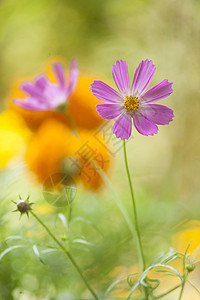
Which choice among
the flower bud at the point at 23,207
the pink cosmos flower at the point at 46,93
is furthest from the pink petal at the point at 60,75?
the flower bud at the point at 23,207

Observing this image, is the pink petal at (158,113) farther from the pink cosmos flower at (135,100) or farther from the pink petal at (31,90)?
the pink petal at (31,90)

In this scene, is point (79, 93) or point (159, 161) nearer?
point (79, 93)

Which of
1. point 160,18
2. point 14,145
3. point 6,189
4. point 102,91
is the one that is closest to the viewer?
point 102,91

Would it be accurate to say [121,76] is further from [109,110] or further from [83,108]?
[83,108]

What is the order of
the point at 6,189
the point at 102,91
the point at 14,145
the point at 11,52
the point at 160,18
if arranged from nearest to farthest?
the point at 102,91
the point at 6,189
the point at 14,145
the point at 160,18
the point at 11,52

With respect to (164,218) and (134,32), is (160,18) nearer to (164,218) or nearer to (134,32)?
(134,32)

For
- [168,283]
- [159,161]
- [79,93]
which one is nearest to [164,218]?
[168,283]

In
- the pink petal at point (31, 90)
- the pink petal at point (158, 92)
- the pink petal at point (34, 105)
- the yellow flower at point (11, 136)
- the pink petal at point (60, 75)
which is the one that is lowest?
the pink petal at point (158, 92)
